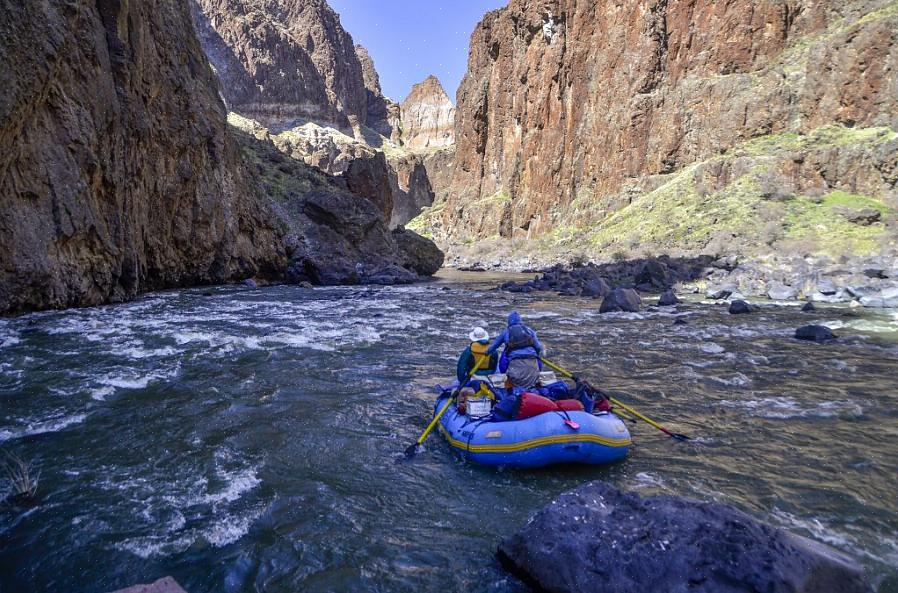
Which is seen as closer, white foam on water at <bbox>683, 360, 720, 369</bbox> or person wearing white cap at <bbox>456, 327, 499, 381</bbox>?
person wearing white cap at <bbox>456, 327, 499, 381</bbox>

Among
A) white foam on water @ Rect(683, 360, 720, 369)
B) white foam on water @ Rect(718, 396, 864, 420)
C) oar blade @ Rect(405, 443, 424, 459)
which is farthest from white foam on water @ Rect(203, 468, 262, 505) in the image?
white foam on water @ Rect(683, 360, 720, 369)

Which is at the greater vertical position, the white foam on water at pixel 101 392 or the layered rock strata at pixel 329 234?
the layered rock strata at pixel 329 234

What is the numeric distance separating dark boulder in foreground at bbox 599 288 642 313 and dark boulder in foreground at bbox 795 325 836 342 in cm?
638

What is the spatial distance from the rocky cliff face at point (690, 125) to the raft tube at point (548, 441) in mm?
28608

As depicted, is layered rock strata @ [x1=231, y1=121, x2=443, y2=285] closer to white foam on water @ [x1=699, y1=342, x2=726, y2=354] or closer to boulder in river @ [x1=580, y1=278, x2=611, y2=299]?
boulder in river @ [x1=580, y1=278, x2=611, y2=299]

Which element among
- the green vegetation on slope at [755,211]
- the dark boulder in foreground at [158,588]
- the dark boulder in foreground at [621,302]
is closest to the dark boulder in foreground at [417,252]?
the green vegetation on slope at [755,211]

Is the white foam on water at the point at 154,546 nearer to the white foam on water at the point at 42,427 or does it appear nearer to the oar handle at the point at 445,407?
the oar handle at the point at 445,407

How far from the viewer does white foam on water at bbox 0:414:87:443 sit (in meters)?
6.21

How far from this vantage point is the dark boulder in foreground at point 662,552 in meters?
3.12

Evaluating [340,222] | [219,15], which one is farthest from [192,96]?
[219,15]

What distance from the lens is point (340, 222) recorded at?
36031mm

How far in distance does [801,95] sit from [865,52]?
17.1 feet

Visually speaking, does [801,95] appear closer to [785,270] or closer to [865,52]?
[865,52]

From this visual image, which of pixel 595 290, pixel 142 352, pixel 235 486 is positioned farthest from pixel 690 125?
pixel 235 486
